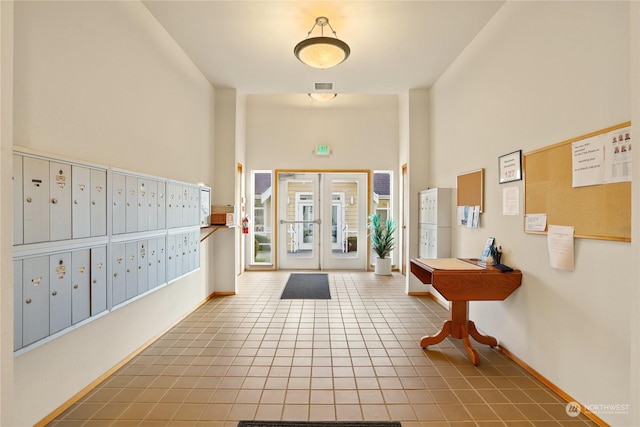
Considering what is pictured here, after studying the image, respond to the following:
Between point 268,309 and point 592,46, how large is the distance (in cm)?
379

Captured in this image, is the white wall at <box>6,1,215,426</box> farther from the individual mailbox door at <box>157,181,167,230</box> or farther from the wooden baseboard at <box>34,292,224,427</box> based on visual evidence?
the individual mailbox door at <box>157,181,167,230</box>

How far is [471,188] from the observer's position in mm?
3201

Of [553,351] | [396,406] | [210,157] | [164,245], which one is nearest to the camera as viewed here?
[396,406]

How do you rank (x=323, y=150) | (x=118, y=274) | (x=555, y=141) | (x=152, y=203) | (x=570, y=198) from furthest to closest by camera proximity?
(x=323, y=150) < (x=152, y=203) < (x=118, y=274) < (x=555, y=141) < (x=570, y=198)

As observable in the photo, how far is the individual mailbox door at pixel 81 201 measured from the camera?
5.84ft

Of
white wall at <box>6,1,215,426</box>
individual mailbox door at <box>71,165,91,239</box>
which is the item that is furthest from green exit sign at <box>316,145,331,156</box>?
individual mailbox door at <box>71,165,91,239</box>

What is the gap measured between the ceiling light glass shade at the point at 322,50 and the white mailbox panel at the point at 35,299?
99.3 inches

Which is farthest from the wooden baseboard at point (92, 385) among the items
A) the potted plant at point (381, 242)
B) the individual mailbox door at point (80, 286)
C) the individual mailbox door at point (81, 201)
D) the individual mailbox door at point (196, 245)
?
the potted plant at point (381, 242)

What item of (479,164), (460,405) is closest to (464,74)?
(479,164)

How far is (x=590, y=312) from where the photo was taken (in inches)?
70.1

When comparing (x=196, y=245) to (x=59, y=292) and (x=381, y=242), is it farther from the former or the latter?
(x=381, y=242)

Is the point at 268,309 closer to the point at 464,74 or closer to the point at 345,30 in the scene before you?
the point at 345,30

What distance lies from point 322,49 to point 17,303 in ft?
9.22

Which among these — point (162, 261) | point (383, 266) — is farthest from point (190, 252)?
point (383, 266)
